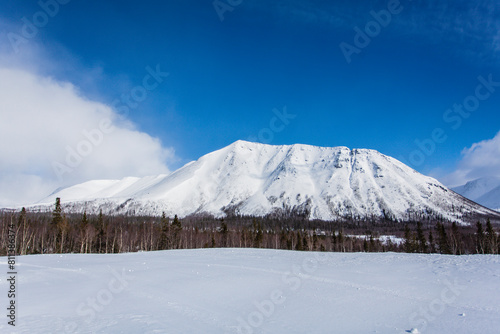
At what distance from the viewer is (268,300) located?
50.9 ft

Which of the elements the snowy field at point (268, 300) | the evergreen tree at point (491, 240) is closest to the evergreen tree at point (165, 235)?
the snowy field at point (268, 300)

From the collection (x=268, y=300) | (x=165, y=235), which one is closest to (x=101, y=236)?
(x=165, y=235)

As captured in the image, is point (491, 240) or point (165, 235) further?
point (165, 235)

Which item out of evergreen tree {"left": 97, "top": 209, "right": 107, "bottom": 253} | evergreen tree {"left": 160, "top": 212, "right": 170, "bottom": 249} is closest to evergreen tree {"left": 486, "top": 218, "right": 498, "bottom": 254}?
evergreen tree {"left": 160, "top": 212, "right": 170, "bottom": 249}

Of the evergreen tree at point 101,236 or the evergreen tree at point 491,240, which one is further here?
the evergreen tree at point 101,236

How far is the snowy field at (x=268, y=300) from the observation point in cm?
1123

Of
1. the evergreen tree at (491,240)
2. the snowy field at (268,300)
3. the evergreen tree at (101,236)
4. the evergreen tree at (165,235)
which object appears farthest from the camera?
the evergreen tree at (165,235)

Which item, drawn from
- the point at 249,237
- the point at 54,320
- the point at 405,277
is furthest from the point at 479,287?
the point at 249,237

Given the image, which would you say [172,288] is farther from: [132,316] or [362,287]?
[362,287]

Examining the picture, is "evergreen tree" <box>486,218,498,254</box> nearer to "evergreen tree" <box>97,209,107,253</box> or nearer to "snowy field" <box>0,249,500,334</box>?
"snowy field" <box>0,249,500,334</box>

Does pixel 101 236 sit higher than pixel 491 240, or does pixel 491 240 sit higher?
pixel 101 236

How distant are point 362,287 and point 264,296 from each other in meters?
6.25

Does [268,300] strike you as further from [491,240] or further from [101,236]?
[491,240]

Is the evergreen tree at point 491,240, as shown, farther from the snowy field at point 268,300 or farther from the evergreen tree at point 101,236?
the evergreen tree at point 101,236
